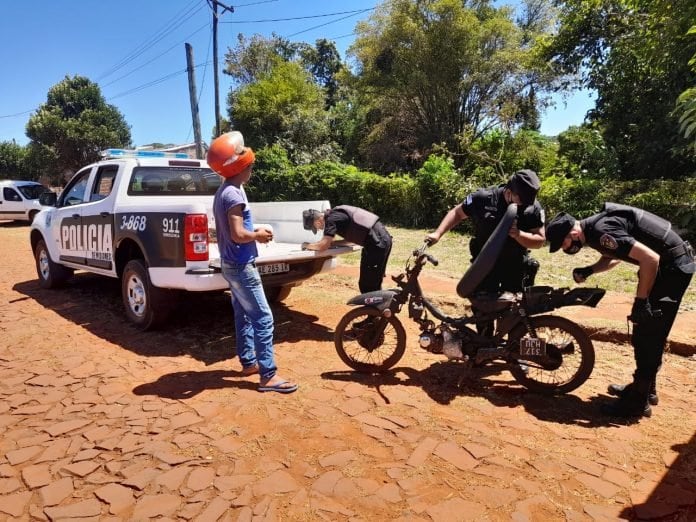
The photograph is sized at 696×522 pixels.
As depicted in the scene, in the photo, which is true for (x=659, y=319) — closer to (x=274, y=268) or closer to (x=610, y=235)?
(x=610, y=235)

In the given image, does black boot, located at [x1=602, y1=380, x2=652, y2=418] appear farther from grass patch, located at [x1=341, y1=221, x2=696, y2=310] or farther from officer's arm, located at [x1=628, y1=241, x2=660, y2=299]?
grass patch, located at [x1=341, y1=221, x2=696, y2=310]

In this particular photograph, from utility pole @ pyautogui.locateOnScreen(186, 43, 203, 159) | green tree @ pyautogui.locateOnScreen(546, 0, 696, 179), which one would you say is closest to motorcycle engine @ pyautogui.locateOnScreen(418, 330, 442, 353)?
green tree @ pyautogui.locateOnScreen(546, 0, 696, 179)

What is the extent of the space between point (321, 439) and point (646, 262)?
230 centimetres

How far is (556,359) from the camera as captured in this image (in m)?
3.72

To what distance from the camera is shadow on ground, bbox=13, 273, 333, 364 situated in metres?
4.94

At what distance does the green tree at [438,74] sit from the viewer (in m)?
20.3

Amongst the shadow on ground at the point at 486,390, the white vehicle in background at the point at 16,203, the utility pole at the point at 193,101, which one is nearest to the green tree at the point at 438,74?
the utility pole at the point at 193,101

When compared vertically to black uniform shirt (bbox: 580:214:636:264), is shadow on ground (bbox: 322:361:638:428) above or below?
below

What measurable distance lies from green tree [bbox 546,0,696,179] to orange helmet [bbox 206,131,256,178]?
1074 centimetres

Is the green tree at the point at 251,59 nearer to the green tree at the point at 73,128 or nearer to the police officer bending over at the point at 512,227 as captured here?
the green tree at the point at 73,128

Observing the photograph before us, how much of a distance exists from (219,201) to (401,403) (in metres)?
2.00

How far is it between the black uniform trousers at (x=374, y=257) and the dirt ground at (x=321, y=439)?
77cm

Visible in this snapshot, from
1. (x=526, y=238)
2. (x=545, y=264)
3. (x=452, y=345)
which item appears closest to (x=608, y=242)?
(x=526, y=238)

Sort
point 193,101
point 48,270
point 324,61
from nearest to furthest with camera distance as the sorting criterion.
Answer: point 48,270 < point 193,101 < point 324,61
